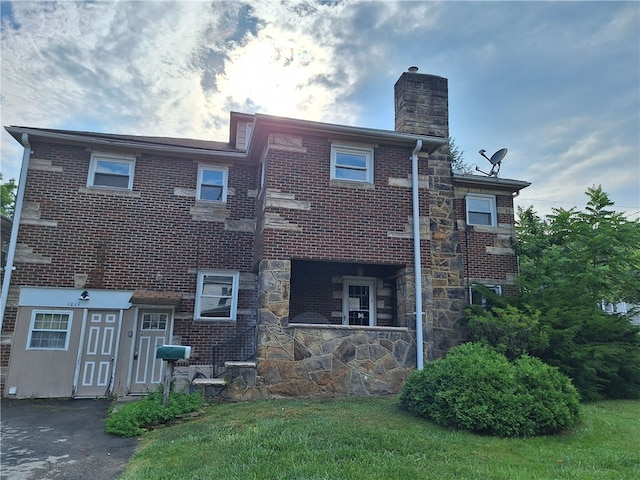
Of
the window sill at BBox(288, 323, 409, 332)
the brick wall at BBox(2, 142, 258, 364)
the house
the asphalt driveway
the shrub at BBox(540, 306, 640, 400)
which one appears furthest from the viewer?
the brick wall at BBox(2, 142, 258, 364)

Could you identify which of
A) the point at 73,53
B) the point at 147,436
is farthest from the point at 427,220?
the point at 73,53

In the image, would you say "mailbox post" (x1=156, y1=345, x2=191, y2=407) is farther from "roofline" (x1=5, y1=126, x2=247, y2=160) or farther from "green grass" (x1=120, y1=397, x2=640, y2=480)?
"roofline" (x1=5, y1=126, x2=247, y2=160)

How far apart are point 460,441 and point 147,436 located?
15.3ft

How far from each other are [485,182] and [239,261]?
820 cm

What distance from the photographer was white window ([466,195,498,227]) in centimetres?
1290

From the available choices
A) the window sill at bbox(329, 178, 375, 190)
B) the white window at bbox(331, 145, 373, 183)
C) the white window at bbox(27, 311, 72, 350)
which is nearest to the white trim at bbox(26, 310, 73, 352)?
the white window at bbox(27, 311, 72, 350)

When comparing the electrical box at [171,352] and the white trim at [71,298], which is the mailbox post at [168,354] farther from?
the white trim at [71,298]

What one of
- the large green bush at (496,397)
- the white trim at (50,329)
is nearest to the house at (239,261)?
the white trim at (50,329)

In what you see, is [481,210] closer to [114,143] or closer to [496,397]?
[496,397]

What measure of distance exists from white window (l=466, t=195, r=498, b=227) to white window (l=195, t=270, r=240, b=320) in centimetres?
770

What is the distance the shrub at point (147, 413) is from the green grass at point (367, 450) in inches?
17.0

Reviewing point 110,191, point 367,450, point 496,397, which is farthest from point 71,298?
point 496,397

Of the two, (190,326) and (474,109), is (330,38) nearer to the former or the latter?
(474,109)

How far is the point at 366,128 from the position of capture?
9.70 m
